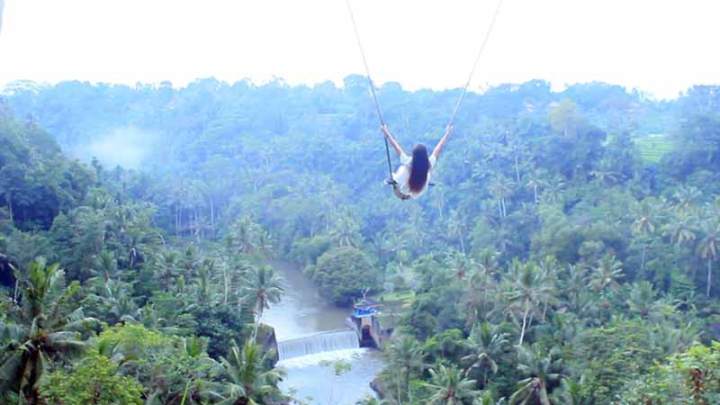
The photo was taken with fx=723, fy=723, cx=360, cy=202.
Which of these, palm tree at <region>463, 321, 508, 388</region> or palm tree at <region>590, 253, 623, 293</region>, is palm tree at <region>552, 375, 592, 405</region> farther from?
palm tree at <region>590, 253, 623, 293</region>

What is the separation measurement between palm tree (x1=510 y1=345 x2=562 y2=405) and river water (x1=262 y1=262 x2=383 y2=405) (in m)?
4.24

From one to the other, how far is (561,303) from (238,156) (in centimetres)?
3540

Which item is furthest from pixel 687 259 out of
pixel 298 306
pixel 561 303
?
pixel 298 306

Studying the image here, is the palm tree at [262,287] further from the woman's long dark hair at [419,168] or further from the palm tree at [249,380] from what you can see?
the woman's long dark hair at [419,168]

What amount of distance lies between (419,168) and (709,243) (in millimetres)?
22143

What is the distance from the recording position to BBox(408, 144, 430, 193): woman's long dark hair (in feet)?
18.9

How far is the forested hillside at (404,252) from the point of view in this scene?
13.8m

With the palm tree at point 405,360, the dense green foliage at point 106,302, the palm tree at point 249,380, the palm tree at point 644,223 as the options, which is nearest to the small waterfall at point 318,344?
the dense green foliage at point 106,302

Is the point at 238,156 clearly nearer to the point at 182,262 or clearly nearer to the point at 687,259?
the point at 182,262

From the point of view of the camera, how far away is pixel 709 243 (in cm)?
2472

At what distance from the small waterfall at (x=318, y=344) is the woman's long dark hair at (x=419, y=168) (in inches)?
756

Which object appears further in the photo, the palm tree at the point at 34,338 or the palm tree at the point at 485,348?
the palm tree at the point at 485,348

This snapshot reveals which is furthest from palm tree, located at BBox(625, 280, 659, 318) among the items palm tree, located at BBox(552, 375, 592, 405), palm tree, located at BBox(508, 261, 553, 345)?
palm tree, located at BBox(552, 375, 592, 405)

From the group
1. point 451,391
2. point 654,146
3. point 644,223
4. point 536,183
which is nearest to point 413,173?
point 451,391
